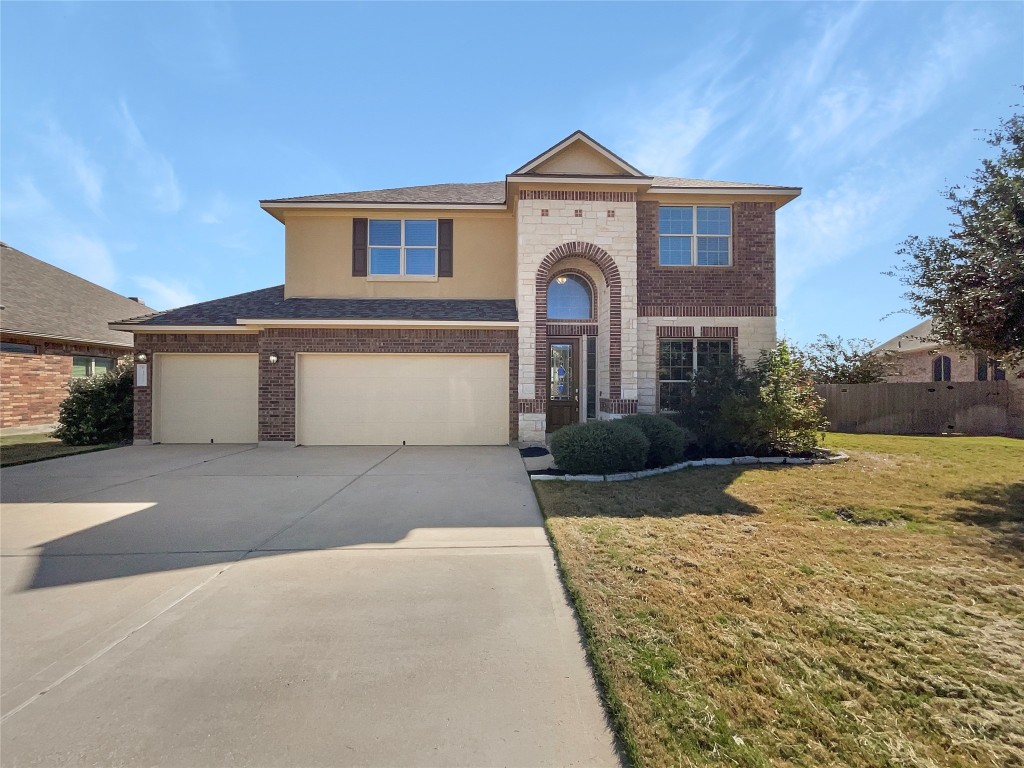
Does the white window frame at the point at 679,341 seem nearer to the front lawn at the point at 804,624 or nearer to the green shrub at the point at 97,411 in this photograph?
the front lawn at the point at 804,624

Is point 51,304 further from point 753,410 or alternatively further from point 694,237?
point 753,410

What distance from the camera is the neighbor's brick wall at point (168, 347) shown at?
1184 centimetres

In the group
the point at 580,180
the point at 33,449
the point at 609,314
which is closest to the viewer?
the point at 580,180

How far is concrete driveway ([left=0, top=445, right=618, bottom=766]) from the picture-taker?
227cm

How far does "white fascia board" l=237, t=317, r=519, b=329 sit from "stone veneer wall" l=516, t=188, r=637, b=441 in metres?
0.88

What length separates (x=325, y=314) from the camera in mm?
11484

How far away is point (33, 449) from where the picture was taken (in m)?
11.1

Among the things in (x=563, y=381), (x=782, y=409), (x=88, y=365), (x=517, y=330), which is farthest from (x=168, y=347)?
(x=782, y=409)

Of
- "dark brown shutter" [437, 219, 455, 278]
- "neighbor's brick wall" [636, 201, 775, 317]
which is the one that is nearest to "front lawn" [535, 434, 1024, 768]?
"neighbor's brick wall" [636, 201, 775, 317]

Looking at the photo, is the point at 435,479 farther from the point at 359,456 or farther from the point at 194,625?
the point at 194,625

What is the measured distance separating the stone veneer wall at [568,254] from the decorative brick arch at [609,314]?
24 mm

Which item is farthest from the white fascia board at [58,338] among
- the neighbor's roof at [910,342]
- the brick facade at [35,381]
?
the neighbor's roof at [910,342]

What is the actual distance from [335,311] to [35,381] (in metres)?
11.7

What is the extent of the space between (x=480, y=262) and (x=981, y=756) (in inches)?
475
